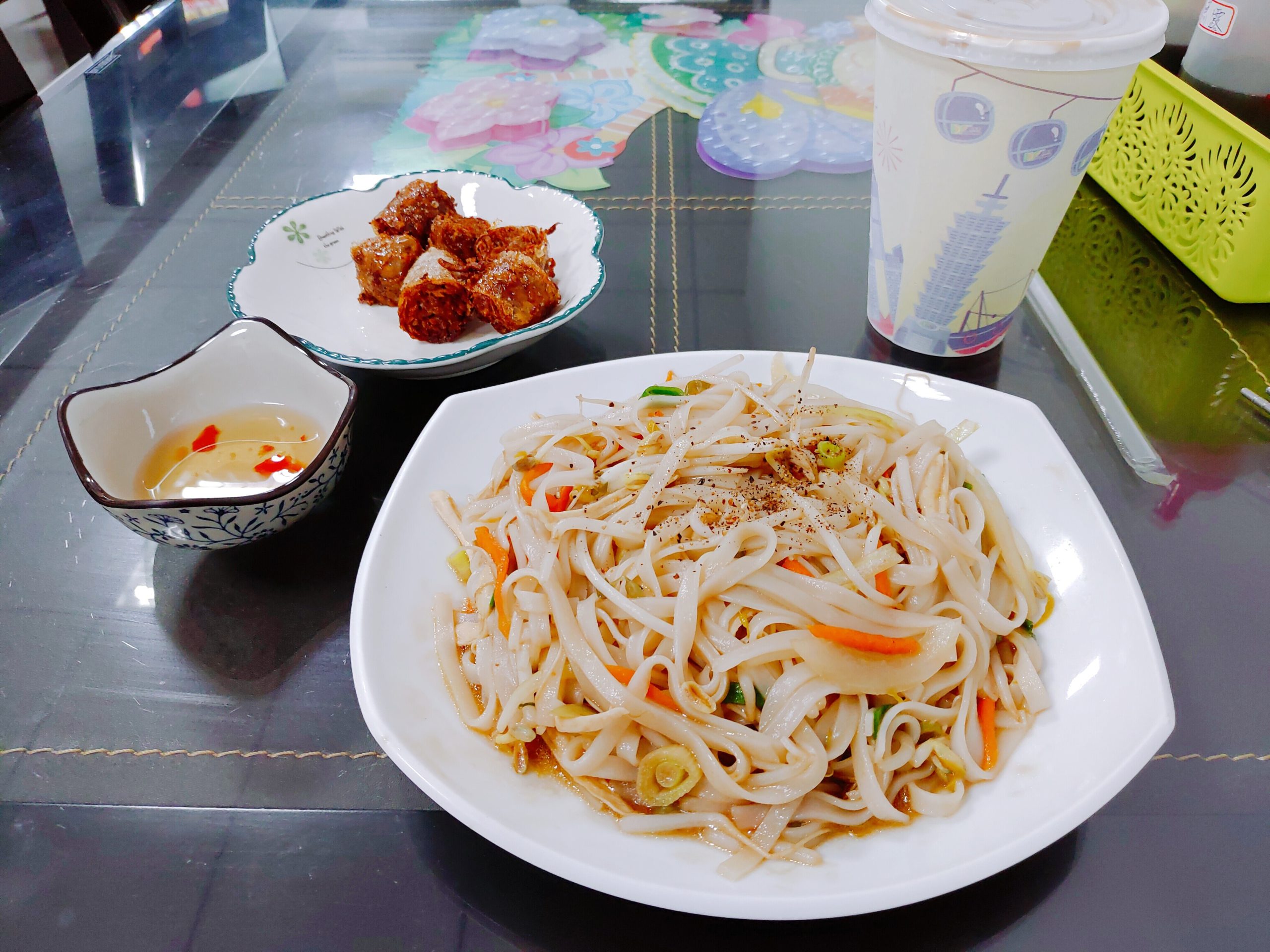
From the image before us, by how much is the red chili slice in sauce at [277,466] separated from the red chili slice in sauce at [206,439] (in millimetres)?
127

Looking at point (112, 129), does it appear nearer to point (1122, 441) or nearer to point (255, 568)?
point (255, 568)

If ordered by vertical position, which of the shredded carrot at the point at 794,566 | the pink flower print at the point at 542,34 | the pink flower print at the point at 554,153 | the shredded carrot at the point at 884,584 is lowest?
the shredded carrot at the point at 884,584

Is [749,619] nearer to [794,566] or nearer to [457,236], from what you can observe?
[794,566]

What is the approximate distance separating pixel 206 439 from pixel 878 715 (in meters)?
1.53

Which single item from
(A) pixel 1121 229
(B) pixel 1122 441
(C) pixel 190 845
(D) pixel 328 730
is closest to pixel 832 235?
(A) pixel 1121 229

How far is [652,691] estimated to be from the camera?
4.19 feet

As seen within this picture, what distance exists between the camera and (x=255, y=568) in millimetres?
1670

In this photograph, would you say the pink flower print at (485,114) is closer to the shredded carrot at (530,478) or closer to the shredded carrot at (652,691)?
the shredded carrot at (530,478)

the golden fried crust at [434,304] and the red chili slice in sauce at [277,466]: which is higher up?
the golden fried crust at [434,304]

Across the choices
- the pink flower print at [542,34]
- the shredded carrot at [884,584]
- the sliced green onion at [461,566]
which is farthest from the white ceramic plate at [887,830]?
the pink flower print at [542,34]

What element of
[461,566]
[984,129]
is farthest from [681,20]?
[461,566]

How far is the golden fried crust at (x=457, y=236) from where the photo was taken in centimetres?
228

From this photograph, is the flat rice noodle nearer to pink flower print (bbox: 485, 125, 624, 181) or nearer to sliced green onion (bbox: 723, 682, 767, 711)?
sliced green onion (bbox: 723, 682, 767, 711)

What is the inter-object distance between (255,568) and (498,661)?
65 centimetres
